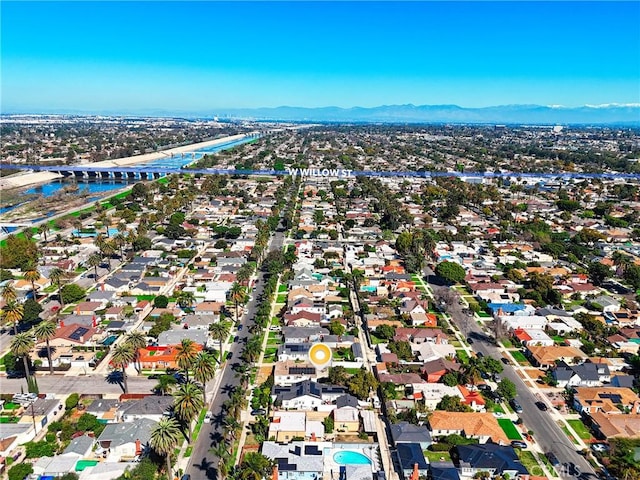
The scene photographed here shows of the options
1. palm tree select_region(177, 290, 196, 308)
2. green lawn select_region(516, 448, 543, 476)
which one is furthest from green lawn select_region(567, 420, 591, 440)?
palm tree select_region(177, 290, 196, 308)

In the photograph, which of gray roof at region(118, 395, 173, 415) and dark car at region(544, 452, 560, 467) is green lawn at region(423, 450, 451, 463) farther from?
gray roof at region(118, 395, 173, 415)

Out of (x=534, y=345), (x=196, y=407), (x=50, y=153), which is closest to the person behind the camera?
(x=196, y=407)

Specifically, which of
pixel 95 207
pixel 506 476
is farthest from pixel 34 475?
pixel 95 207

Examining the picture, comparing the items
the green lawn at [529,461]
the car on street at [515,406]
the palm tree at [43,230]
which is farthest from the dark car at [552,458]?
the palm tree at [43,230]

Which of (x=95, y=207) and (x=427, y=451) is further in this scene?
(x=95, y=207)

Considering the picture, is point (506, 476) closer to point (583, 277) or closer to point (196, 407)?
point (196, 407)

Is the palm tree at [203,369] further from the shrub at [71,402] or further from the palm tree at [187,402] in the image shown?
the shrub at [71,402]
